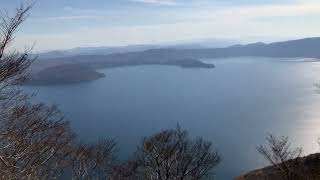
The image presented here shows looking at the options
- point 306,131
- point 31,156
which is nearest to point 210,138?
point 306,131

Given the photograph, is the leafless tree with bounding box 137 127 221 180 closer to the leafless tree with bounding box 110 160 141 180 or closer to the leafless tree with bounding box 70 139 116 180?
the leafless tree with bounding box 110 160 141 180

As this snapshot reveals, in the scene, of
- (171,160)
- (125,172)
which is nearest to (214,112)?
(125,172)

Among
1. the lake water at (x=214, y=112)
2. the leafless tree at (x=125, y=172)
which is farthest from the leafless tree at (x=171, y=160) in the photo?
the lake water at (x=214, y=112)

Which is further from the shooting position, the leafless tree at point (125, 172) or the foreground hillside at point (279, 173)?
the foreground hillside at point (279, 173)

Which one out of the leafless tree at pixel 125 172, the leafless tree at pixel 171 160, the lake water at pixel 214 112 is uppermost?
the leafless tree at pixel 171 160

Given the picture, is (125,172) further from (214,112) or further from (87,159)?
(214,112)

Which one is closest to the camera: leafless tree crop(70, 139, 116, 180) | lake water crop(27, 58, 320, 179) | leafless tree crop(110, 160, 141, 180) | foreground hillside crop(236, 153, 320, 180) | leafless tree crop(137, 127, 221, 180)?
leafless tree crop(70, 139, 116, 180)

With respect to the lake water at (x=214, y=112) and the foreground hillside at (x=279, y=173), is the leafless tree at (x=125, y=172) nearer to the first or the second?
the foreground hillside at (x=279, y=173)

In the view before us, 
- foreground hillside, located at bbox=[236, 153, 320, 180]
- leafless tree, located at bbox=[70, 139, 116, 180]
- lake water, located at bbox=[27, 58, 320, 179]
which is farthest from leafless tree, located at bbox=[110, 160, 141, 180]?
lake water, located at bbox=[27, 58, 320, 179]

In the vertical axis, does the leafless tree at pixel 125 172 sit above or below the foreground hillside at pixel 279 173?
above
